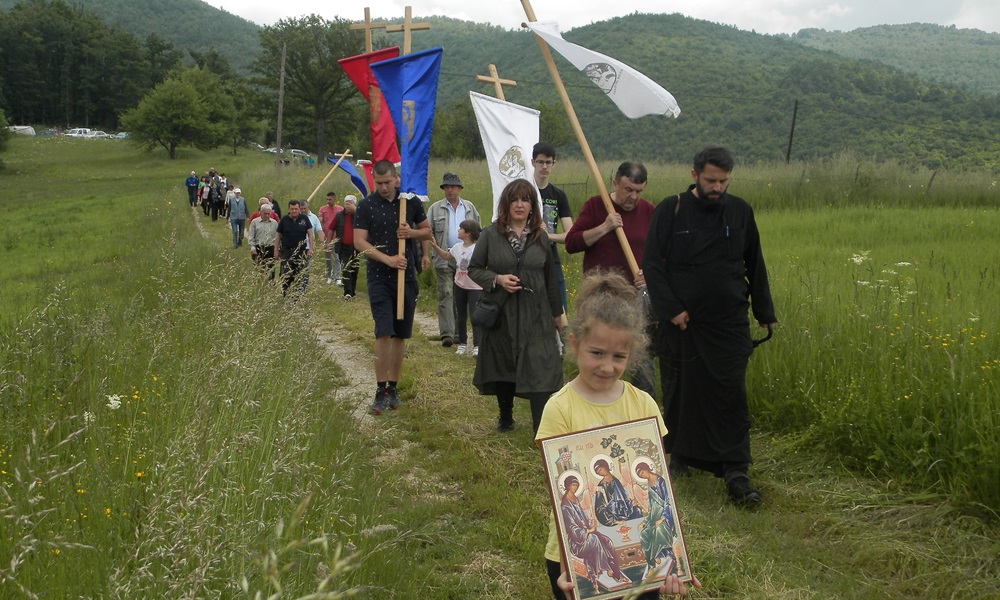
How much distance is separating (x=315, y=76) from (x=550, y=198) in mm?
72424

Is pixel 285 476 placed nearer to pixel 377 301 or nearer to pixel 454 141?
pixel 377 301

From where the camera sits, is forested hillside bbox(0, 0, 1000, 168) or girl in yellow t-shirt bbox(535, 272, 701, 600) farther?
forested hillside bbox(0, 0, 1000, 168)

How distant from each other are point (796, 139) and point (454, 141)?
34.9 m

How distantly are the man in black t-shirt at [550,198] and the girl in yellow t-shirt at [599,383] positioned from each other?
4885 mm

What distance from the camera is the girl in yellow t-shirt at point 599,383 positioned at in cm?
303

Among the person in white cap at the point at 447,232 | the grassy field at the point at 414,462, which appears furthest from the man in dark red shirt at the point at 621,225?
the person in white cap at the point at 447,232

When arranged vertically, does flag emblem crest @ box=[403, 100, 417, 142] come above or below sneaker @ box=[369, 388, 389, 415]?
above

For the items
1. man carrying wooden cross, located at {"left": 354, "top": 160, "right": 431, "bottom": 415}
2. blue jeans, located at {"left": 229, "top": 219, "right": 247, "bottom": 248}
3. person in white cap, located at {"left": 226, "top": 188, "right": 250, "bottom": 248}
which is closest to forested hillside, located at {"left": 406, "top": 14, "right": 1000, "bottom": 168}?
person in white cap, located at {"left": 226, "top": 188, "right": 250, "bottom": 248}

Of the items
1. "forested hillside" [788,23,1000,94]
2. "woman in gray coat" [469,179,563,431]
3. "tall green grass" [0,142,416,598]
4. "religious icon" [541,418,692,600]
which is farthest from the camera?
"forested hillside" [788,23,1000,94]

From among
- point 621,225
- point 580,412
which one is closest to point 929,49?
point 621,225

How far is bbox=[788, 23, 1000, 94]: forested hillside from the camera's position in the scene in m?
93.2

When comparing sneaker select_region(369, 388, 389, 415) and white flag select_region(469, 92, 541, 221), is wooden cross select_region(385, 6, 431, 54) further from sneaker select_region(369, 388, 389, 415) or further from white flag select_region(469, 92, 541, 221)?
sneaker select_region(369, 388, 389, 415)

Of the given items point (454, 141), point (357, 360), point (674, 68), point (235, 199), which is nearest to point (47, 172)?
point (454, 141)

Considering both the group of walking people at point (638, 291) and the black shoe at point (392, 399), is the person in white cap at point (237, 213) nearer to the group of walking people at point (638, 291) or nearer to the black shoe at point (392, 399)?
the group of walking people at point (638, 291)
